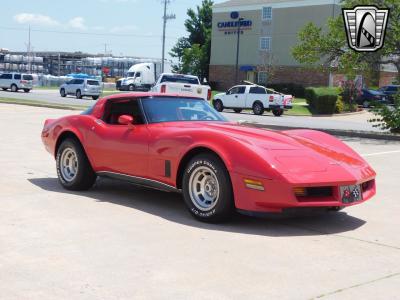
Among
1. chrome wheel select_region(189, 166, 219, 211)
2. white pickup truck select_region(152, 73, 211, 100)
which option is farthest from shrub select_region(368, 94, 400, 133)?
chrome wheel select_region(189, 166, 219, 211)

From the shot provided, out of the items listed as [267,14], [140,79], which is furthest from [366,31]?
[140,79]

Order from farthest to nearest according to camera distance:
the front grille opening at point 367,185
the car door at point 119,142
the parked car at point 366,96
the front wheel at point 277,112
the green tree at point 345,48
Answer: the parked car at point 366,96, the front wheel at point 277,112, the green tree at point 345,48, the car door at point 119,142, the front grille opening at point 367,185

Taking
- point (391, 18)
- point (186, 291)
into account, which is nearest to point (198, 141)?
point (186, 291)

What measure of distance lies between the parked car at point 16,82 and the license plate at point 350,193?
48.2m

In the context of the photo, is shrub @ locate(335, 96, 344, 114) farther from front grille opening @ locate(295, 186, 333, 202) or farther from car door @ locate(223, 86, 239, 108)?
front grille opening @ locate(295, 186, 333, 202)

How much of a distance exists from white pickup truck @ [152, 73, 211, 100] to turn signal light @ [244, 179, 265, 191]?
21.4 metres

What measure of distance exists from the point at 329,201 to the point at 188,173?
1.46 m

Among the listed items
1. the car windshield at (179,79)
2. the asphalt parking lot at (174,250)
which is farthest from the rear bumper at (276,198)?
the car windshield at (179,79)

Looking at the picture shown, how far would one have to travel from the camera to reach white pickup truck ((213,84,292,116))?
1298 inches

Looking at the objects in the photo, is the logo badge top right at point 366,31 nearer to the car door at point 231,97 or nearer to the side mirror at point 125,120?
the car door at point 231,97

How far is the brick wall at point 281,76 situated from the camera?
2279 inches

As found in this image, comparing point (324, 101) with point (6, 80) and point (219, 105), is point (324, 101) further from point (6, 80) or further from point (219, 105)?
point (6, 80)

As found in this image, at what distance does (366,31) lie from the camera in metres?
20.9

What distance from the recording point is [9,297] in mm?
3805
